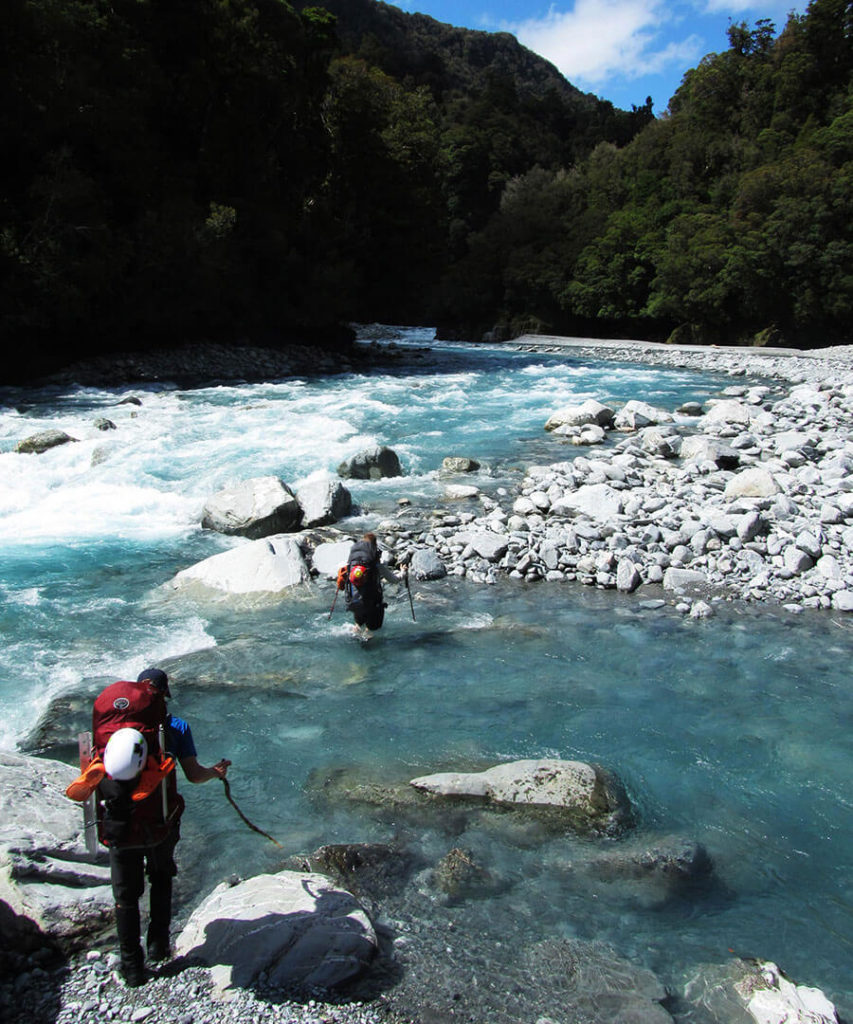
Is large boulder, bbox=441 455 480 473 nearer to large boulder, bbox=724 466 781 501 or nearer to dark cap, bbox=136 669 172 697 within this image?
large boulder, bbox=724 466 781 501

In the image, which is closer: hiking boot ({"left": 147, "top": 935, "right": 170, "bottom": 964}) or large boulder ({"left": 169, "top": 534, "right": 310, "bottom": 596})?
hiking boot ({"left": 147, "top": 935, "right": 170, "bottom": 964})

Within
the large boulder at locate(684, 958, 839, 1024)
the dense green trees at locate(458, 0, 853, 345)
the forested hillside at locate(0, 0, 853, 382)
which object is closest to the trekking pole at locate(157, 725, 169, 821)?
the large boulder at locate(684, 958, 839, 1024)

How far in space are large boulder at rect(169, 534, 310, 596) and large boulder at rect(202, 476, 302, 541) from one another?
3.97ft

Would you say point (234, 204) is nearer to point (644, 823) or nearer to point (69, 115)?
point (69, 115)

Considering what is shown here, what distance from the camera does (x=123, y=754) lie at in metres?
3.06

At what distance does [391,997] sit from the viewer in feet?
11.1

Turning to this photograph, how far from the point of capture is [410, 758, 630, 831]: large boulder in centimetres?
485

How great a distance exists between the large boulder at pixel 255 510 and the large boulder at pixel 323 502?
15cm

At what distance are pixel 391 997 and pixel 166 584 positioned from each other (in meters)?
6.02

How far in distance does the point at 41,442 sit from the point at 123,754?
40.1 feet

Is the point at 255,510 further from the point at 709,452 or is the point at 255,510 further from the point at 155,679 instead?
the point at 709,452

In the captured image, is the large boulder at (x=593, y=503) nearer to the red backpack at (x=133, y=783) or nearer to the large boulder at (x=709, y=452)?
the large boulder at (x=709, y=452)

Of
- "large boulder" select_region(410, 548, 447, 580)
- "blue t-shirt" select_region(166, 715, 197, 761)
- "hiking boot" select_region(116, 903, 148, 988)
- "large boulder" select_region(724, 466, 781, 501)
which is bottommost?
"large boulder" select_region(410, 548, 447, 580)

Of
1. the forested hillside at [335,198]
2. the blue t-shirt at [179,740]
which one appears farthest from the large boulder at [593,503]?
the forested hillside at [335,198]
